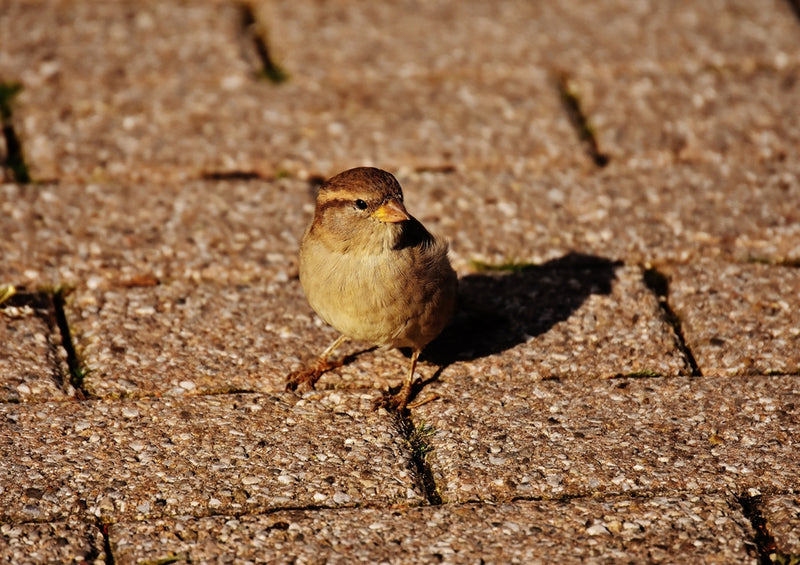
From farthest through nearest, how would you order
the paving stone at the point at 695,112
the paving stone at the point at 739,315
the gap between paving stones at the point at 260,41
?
the gap between paving stones at the point at 260,41 → the paving stone at the point at 695,112 → the paving stone at the point at 739,315

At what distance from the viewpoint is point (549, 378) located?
4.17 metres

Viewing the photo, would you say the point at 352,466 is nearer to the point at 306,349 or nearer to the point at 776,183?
the point at 306,349

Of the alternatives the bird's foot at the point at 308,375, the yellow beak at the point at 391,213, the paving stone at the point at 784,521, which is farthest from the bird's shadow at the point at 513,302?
the paving stone at the point at 784,521

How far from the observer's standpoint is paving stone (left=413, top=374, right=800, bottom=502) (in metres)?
3.53

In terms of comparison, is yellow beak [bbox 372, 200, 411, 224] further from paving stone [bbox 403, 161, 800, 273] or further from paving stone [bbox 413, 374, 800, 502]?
paving stone [bbox 403, 161, 800, 273]

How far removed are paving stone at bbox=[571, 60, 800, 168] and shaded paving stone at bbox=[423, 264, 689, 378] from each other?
115 centimetres

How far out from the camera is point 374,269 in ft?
13.0

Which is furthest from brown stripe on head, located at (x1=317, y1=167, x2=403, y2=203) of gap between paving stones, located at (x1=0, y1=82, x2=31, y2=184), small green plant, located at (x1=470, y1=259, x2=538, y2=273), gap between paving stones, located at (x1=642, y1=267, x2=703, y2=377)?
gap between paving stones, located at (x1=0, y1=82, x2=31, y2=184)

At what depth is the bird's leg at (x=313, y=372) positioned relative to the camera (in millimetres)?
4066

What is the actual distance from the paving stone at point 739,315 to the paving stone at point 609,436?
122 mm

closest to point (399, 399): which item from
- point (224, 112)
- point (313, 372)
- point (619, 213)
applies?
point (313, 372)

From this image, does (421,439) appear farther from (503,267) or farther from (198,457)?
(503,267)

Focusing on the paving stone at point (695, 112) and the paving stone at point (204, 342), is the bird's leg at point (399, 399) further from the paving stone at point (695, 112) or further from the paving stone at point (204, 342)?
the paving stone at point (695, 112)

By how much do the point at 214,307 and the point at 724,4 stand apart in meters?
4.52
